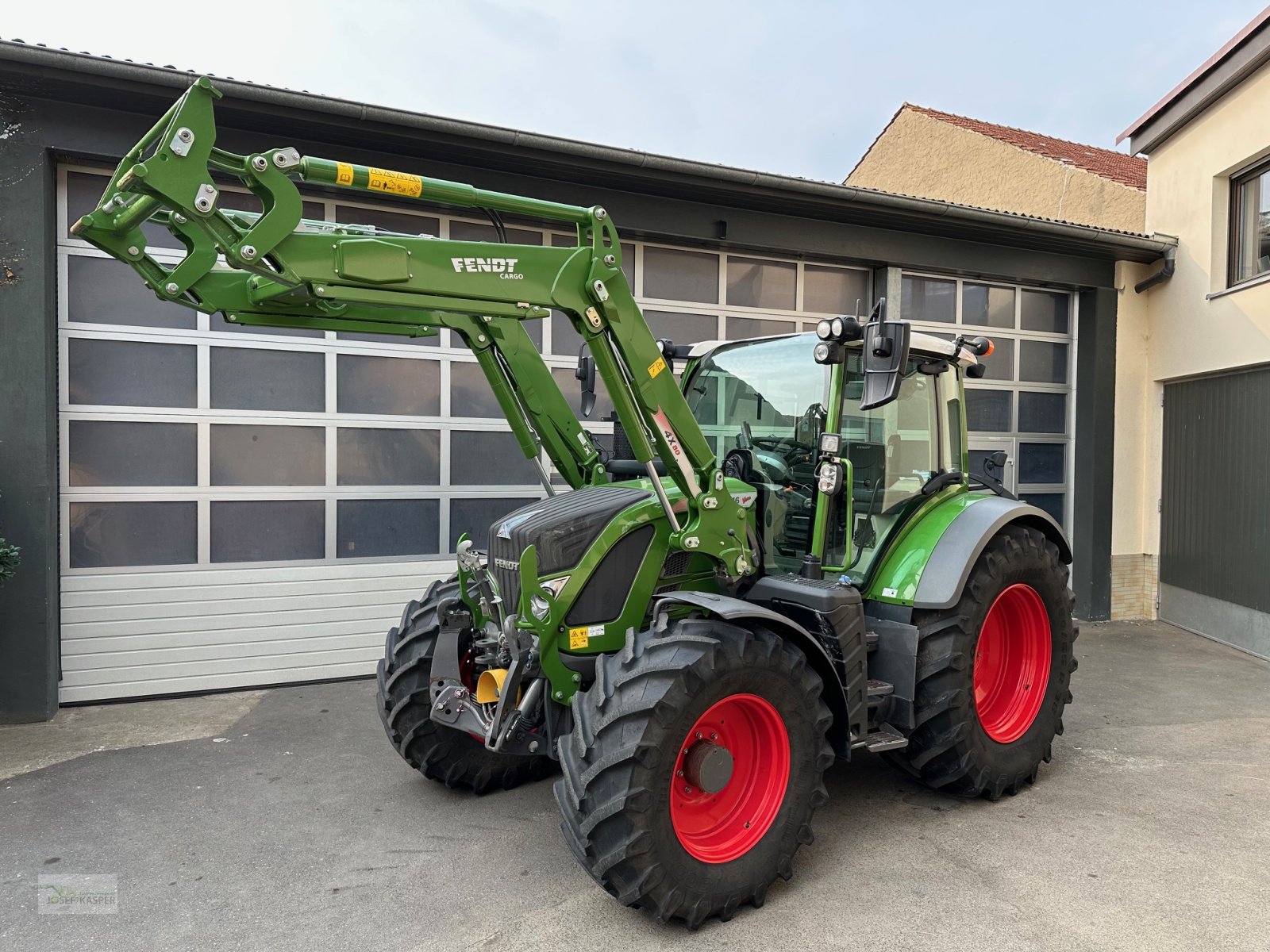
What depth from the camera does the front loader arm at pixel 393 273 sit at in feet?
7.80

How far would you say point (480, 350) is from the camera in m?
3.61

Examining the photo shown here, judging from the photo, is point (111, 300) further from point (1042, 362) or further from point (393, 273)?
point (1042, 362)

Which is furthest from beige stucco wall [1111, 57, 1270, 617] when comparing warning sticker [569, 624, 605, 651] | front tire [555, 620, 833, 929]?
warning sticker [569, 624, 605, 651]

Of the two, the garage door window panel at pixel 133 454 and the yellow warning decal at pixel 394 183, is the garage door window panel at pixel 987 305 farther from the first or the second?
the garage door window panel at pixel 133 454

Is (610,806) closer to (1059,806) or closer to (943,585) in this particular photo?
(943,585)

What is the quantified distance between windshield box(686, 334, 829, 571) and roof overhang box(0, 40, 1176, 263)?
255 centimetres

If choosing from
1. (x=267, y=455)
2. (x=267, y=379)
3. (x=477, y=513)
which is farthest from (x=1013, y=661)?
(x=267, y=379)

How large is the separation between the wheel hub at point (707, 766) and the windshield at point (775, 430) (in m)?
1.03

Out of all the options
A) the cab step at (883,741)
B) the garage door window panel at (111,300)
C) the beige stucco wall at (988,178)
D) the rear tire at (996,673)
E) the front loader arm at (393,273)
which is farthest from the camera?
the beige stucco wall at (988,178)

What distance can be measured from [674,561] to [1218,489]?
244 inches

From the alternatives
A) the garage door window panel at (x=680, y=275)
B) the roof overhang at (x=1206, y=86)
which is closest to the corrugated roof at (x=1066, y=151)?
the roof overhang at (x=1206, y=86)

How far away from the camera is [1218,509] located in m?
7.10

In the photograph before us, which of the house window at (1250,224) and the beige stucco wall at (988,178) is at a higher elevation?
the beige stucco wall at (988,178)

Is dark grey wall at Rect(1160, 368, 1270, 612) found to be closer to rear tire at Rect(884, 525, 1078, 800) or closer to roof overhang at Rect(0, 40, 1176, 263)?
roof overhang at Rect(0, 40, 1176, 263)
